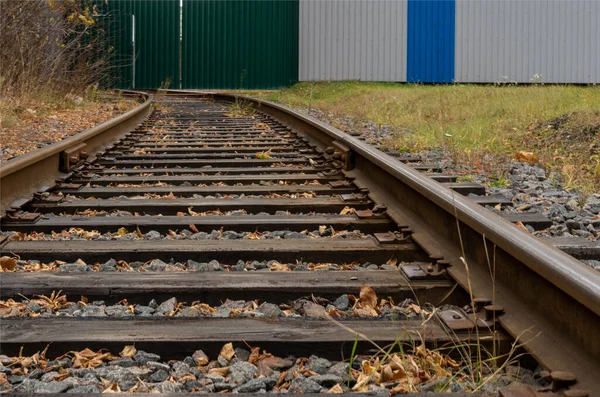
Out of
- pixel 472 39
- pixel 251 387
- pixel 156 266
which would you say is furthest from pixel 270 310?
pixel 472 39

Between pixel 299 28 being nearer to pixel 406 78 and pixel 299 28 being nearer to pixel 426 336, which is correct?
pixel 406 78

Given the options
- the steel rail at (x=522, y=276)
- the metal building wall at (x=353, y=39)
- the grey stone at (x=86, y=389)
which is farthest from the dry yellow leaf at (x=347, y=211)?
the metal building wall at (x=353, y=39)

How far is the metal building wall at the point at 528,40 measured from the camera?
69.2ft

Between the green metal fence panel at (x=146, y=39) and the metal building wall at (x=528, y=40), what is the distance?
791 centimetres

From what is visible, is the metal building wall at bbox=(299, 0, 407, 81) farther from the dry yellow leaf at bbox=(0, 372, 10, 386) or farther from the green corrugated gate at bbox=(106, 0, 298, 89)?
the dry yellow leaf at bbox=(0, 372, 10, 386)

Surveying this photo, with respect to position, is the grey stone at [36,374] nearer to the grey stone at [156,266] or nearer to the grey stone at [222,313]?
the grey stone at [222,313]

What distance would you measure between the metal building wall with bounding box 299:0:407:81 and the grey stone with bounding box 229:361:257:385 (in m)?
19.5

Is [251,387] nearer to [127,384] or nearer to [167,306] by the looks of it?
[127,384]

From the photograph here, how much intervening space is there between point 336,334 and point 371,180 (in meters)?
2.67

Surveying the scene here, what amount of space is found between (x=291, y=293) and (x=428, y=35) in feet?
63.3

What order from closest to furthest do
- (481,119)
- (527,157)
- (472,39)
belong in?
(527,157)
(481,119)
(472,39)

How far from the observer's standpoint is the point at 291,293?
105 inches

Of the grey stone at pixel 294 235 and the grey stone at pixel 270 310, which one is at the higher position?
the grey stone at pixel 294 235

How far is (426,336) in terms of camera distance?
7.25 ft
